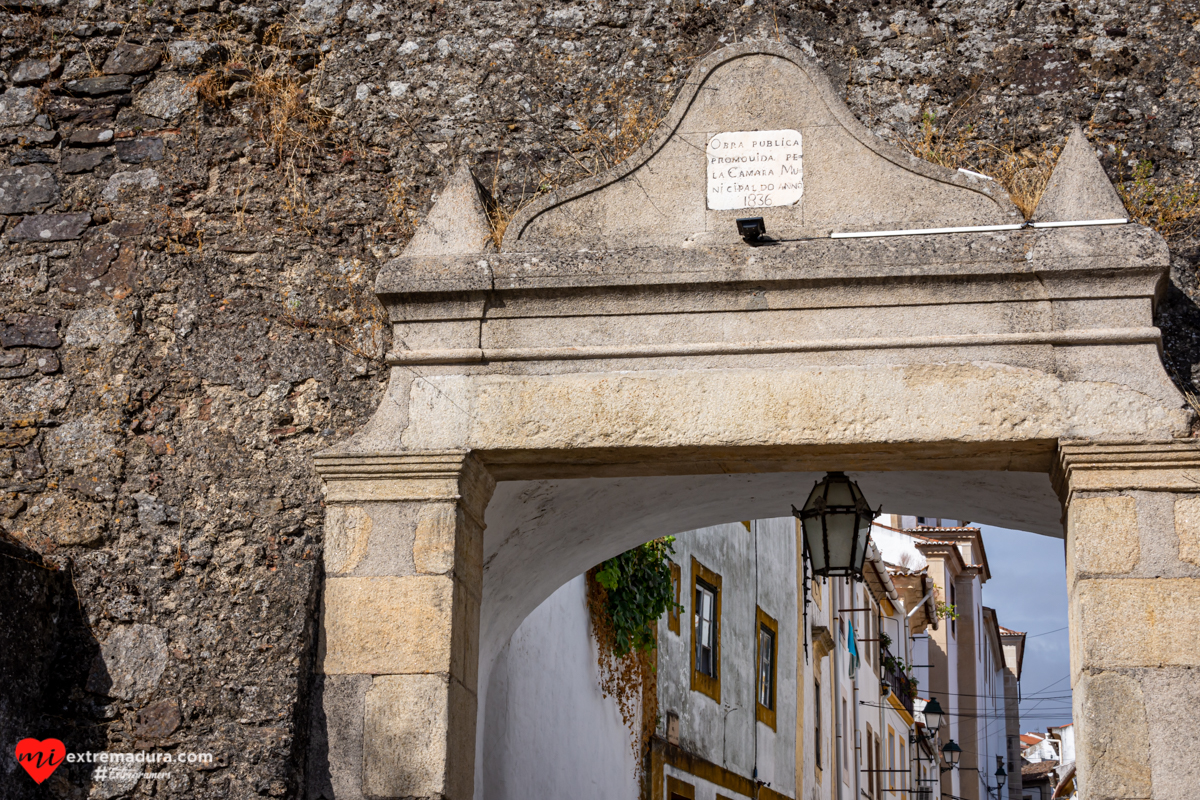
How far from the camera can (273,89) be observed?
14.8ft

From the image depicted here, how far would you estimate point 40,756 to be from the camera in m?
3.76

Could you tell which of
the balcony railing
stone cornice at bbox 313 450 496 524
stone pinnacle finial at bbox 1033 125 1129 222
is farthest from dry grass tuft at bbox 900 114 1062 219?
the balcony railing

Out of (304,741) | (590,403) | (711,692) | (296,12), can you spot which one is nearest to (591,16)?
(296,12)

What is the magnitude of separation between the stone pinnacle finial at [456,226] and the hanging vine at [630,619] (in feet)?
13.8

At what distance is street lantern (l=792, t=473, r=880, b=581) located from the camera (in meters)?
4.52

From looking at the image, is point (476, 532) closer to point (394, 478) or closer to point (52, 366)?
point (394, 478)

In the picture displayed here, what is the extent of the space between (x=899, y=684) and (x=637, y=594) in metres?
16.7

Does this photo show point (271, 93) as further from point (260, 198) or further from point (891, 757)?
point (891, 757)

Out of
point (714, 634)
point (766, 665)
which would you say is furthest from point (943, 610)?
point (714, 634)

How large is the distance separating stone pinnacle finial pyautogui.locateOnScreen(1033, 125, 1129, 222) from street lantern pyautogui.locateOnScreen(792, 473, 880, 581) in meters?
1.20

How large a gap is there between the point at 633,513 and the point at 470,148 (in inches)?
65.6

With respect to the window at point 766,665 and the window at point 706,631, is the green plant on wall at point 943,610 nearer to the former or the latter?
the window at point 766,665

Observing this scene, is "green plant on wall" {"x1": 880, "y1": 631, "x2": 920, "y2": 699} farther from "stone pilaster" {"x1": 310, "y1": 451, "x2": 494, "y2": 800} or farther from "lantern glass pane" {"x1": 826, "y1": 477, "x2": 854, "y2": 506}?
"stone pilaster" {"x1": 310, "y1": 451, "x2": 494, "y2": 800}

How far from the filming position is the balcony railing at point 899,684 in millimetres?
22312
